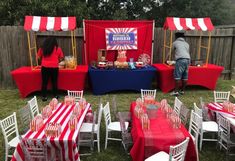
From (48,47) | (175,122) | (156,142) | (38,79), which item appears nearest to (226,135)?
(175,122)

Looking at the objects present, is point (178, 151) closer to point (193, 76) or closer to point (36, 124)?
point (36, 124)

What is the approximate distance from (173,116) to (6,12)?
33.2 feet

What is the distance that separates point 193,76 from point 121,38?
104 inches

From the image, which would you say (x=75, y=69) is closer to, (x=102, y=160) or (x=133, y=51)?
(x=133, y=51)

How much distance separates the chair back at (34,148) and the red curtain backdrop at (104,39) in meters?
5.50

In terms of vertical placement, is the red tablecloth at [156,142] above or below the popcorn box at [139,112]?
below

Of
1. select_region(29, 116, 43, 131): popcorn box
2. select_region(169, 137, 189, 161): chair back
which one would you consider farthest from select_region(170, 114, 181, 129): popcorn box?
select_region(29, 116, 43, 131): popcorn box

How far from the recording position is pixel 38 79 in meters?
7.93

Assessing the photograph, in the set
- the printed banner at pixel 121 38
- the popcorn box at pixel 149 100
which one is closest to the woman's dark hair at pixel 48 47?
the printed banner at pixel 121 38

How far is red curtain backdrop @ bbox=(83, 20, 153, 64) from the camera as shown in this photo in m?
8.91

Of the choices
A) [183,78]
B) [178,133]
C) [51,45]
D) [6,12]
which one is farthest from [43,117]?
[6,12]

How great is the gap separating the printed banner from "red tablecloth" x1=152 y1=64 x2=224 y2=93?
47.0 inches

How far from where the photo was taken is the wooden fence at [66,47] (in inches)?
347

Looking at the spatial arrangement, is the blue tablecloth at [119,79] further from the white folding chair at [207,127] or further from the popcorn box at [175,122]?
the popcorn box at [175,122]
